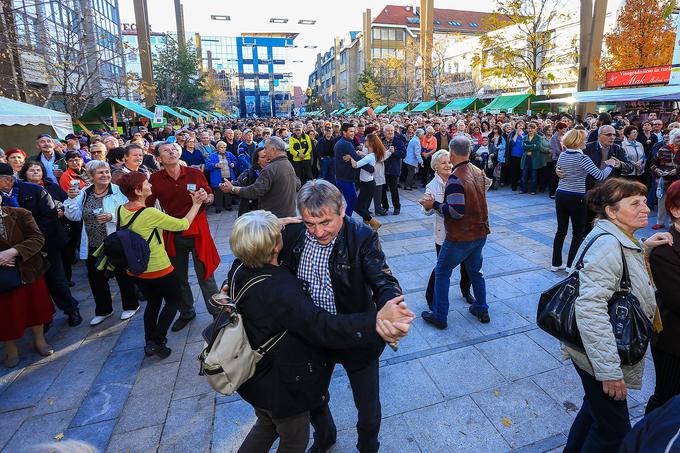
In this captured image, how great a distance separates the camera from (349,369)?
Result: 2264 mm

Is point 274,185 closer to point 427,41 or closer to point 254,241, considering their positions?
point 254,241

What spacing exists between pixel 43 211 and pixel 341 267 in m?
3.95

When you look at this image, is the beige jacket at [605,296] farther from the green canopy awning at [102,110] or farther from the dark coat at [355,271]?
the green canopy awning at [102,110]

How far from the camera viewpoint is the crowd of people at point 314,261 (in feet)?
6.24

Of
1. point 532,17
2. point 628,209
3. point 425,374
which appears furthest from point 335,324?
point 532,17

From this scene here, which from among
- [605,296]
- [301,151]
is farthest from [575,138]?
[301,151]

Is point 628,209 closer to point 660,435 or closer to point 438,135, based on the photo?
point 660,435

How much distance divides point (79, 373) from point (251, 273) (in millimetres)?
2982

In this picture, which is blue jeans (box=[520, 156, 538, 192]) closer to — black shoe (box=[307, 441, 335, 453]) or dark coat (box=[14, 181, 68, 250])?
black shoe (box=[307, 441, 335, 453])

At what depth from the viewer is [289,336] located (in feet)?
6.21

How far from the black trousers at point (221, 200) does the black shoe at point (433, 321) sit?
279 inches

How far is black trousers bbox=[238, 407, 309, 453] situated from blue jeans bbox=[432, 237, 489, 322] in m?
2.34

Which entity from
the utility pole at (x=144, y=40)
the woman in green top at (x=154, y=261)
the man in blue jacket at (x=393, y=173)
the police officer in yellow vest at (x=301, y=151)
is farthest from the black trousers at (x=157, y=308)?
the utility pole at (x=144, y=40)

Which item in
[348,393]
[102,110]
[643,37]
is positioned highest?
[643,37]
